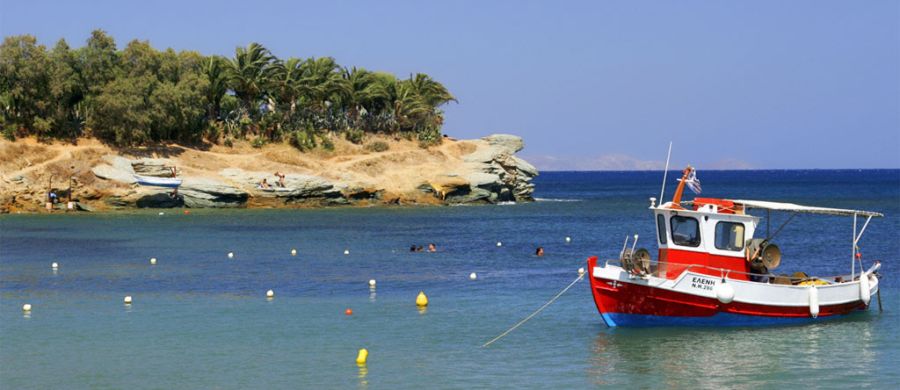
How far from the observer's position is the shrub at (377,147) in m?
106

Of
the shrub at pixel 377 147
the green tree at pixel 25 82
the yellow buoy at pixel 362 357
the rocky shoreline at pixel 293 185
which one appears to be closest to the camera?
the yellow buoy at pixel 362 357

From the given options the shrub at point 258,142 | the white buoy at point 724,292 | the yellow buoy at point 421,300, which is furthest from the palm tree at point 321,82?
Result: the white buoy at point 724,292

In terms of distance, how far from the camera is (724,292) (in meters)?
29.5

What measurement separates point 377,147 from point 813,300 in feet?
256

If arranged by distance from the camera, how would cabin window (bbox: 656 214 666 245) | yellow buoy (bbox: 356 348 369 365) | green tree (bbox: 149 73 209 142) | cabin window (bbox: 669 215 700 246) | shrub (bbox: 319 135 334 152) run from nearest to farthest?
1. yellow buoy (bbox: 356 348 369 365)
2. cabin window (bbox: 669 215 700 246)
3. cabin window (bbox: 656 214 666 245)
4. green tree (bbox: 149 73 209 142)
5. shrub (bbox: 319 135 334 152)

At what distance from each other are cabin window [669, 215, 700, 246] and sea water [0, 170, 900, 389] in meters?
2.89

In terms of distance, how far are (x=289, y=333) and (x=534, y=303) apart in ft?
30.0

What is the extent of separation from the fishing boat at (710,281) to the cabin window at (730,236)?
0.03 meters

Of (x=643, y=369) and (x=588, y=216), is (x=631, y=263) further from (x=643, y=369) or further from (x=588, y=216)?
(x=588, y=216)

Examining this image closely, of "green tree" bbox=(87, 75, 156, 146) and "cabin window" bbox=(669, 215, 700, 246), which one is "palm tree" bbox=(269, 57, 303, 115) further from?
"cabin window" bbox=(669, 215, 700, 246)

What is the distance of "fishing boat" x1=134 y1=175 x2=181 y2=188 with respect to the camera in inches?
3280

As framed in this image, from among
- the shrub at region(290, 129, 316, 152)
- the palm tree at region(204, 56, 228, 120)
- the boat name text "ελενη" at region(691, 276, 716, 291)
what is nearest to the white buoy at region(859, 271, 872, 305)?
the boat name text "ελενη" at region(691, 276, 716, 291)

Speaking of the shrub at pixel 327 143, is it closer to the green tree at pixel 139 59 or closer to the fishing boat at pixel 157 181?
the green tree at pixel 139 59

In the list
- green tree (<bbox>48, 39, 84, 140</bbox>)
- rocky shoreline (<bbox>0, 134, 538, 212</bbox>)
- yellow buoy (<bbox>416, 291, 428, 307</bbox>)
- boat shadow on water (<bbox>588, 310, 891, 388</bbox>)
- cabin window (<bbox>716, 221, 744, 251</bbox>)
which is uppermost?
green tree (<bbox>48, 39, 84, 140</bbox>)
